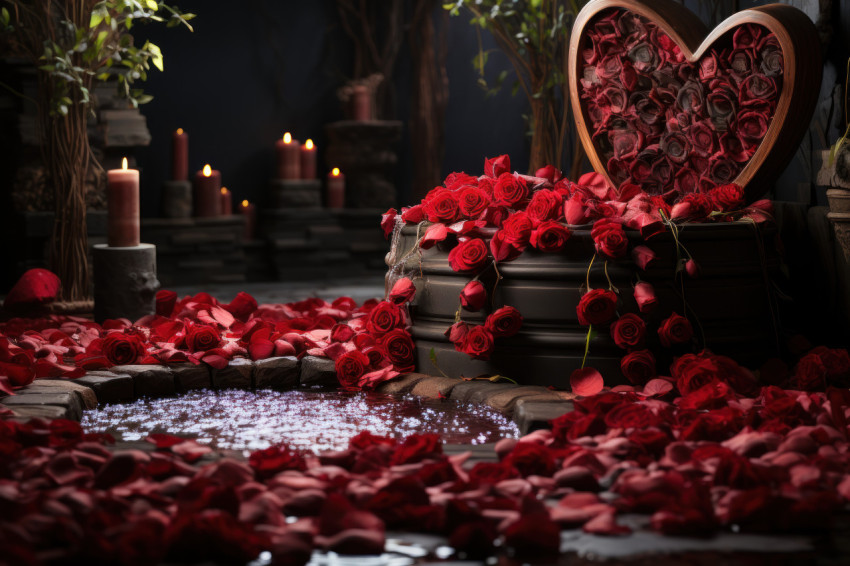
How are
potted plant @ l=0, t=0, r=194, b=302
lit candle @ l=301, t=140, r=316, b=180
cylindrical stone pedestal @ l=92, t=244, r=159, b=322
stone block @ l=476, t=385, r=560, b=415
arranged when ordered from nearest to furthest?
stone block @ l=476, t=385, r=560, b=415 < cylindrical stone pedestal @ l=92, t=244, r=159, b=322 < potted plant @ l=0, t=0, r=194, b=302 < lit candle @ l=301, t=140, r=316, b=180

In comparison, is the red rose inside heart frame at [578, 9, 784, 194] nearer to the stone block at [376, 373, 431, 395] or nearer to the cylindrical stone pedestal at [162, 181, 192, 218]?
the stone block at [376, 373, 431, 395]

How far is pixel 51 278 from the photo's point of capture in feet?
12.5

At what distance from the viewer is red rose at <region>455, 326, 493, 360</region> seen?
2615 millimetres

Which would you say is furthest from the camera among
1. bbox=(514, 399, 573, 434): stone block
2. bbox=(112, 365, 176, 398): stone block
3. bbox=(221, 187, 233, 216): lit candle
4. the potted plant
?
bbox=(221, 187, 233, 216): lit candle

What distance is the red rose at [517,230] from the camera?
2648 millimetres

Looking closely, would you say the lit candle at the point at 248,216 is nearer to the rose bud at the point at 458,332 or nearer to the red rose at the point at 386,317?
the red rose at the point at 386,317

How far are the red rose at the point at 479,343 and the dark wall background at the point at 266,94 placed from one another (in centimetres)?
360

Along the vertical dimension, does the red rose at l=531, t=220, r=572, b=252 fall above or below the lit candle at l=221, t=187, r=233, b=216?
below

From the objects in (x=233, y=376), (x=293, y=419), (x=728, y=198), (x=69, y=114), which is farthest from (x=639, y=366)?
(x=69, y=114)

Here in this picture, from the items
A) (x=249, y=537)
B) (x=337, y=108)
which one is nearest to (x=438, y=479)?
(x=249, y=537)

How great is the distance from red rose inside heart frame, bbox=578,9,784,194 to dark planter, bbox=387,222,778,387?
0.34 metres

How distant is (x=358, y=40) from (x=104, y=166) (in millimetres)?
2020

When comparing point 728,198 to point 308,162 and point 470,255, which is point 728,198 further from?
point 308,162

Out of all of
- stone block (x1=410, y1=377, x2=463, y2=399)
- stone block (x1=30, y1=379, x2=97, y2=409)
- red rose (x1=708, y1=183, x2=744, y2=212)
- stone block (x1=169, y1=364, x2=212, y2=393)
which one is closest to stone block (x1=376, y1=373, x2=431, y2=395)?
stone block (x1=410, y1=377, x2=463, y2=399)
